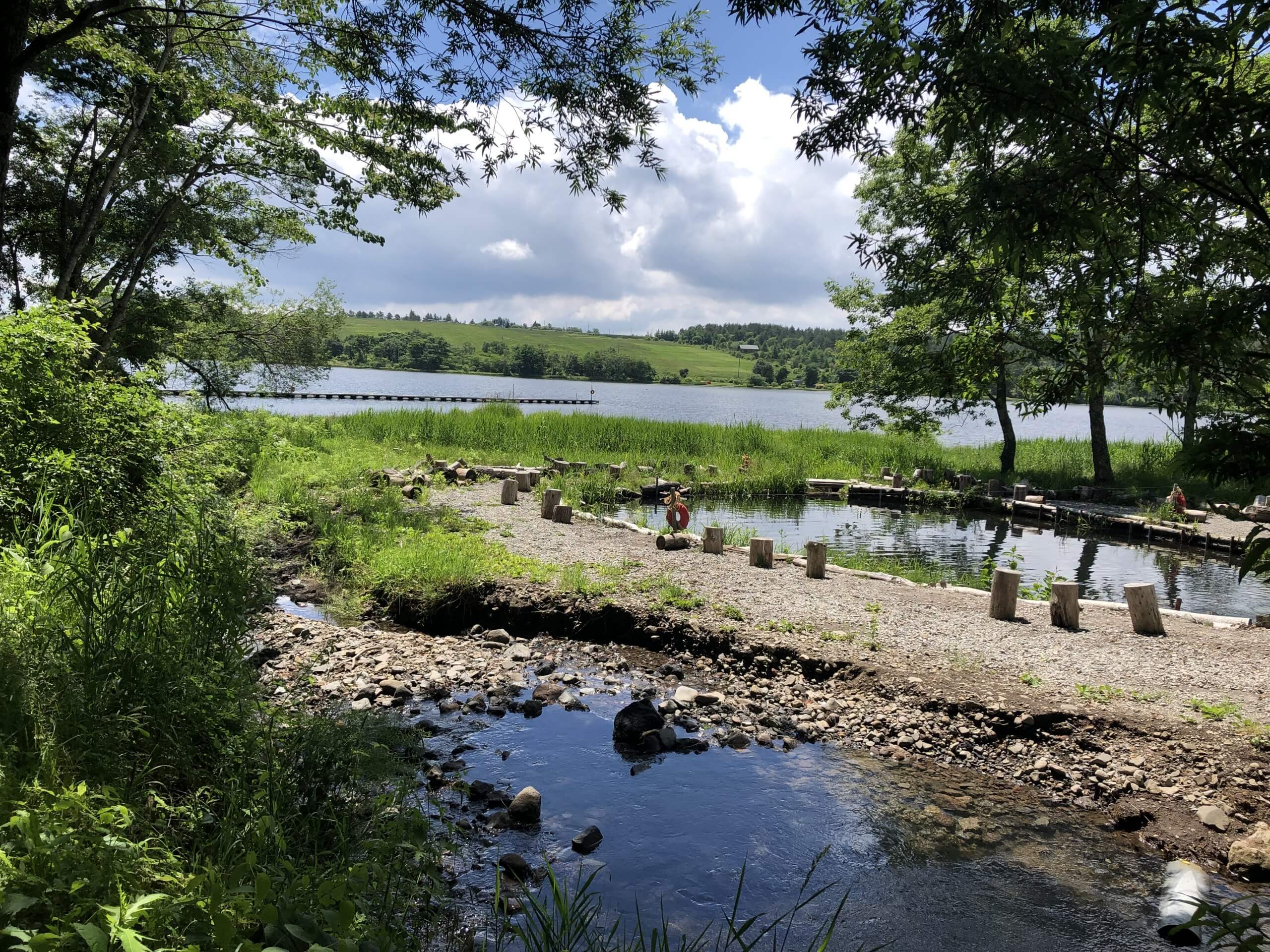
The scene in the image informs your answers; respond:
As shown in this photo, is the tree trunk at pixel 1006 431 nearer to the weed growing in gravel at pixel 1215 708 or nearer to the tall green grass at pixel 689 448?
the tall green grass at pixel 689 448

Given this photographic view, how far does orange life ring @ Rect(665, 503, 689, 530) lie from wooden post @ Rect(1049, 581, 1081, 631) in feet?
19.2

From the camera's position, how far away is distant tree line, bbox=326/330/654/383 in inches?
5123

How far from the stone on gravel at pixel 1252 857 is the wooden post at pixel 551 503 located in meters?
11.0

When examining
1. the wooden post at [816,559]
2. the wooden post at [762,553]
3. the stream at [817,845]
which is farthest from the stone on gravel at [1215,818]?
the wooden post at [762,553]

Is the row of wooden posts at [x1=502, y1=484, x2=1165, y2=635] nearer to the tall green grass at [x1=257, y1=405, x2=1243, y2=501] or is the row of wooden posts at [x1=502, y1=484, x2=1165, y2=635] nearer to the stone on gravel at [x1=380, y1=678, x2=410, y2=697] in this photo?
the stone on gravel at [x1=380, y1=678, x2=410, y2=697]

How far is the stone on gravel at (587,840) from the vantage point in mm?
4680

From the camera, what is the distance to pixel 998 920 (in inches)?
163

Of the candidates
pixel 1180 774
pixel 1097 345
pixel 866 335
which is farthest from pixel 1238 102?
pixel 866 335

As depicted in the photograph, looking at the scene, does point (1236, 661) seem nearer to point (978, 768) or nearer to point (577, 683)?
point (978, 768)

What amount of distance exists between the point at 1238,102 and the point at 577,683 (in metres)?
6.44

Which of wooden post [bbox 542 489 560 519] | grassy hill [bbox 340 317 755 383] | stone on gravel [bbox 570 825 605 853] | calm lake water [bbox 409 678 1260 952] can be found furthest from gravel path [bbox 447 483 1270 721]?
grassy hill [bbox 340 317 755 383]

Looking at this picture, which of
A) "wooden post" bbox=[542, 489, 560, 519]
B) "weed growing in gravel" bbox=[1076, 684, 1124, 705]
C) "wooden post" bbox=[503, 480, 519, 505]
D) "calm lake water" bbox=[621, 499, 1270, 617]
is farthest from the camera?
"wooden post" bbox=[503, 480, 519, 505]

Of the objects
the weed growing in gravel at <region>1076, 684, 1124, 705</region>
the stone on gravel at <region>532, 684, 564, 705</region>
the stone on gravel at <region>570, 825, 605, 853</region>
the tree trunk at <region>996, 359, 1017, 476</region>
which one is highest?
the tree trunk at <region>996, 359, 1017, 476</region>

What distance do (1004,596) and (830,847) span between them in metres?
5.08
